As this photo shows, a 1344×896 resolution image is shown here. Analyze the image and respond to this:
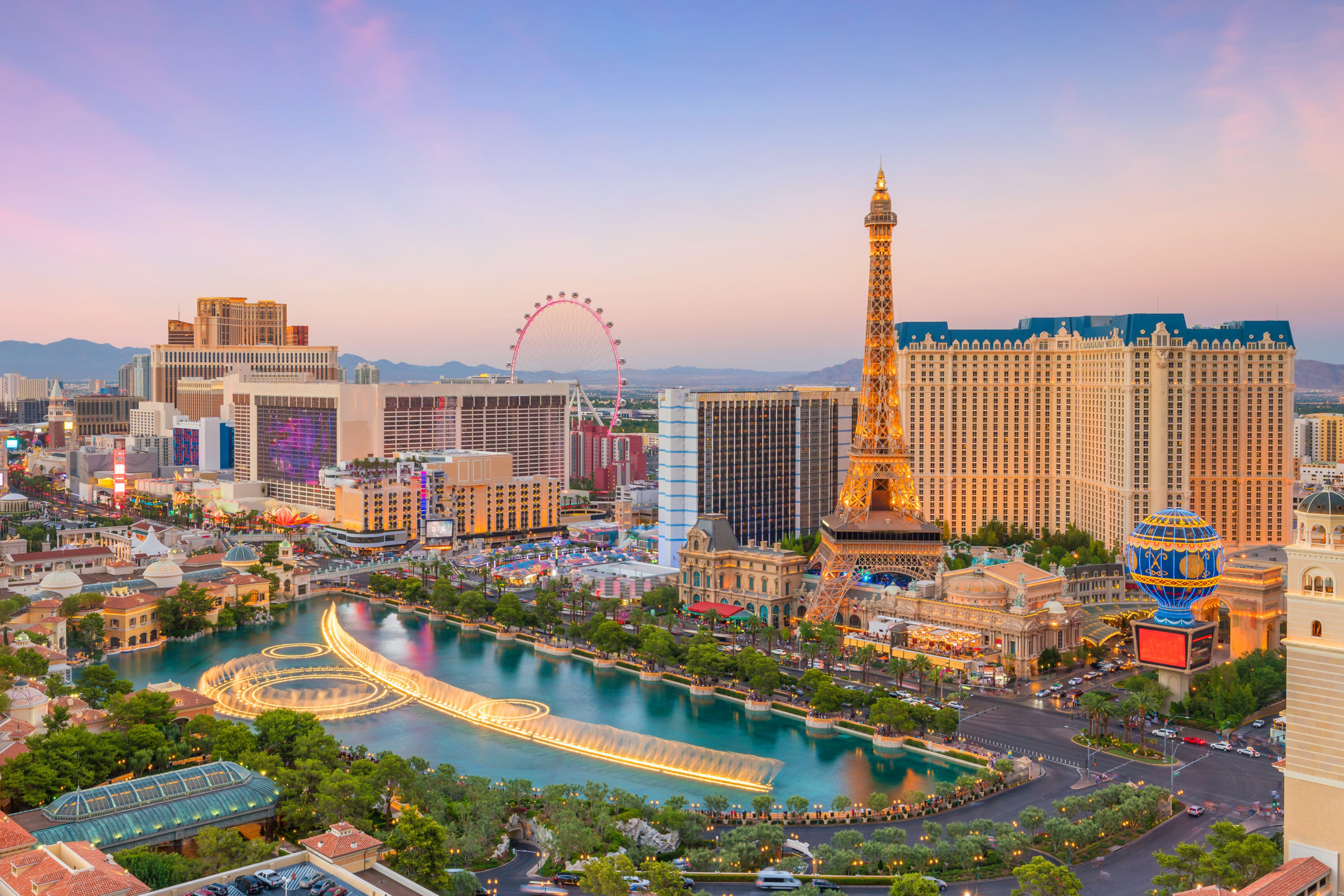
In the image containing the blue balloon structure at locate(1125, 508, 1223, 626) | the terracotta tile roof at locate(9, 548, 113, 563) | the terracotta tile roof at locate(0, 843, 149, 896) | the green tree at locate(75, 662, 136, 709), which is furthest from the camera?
the terracotta tile roof at locate(9, 548, 113, 563)

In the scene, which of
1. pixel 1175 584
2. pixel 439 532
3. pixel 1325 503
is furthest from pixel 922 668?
pixel 439 532

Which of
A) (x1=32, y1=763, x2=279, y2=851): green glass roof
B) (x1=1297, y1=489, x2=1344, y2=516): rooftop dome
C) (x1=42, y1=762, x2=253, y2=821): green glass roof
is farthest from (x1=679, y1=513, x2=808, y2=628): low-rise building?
(x1=1297, y1=489, x2=1344, y2=516): rooftop dome

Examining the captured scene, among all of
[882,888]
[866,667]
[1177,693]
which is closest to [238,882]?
[882,888]

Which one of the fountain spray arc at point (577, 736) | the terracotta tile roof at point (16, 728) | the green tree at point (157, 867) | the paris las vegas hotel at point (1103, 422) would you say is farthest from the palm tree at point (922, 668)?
the terracotta tile roof at point (16, 728)

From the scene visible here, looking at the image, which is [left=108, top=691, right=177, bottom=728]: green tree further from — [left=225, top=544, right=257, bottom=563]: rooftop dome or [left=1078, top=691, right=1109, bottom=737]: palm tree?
[left=225, top=544, right=257, bottom=563]: rooftop dome

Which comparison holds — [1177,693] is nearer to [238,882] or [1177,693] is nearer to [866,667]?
[866,667]

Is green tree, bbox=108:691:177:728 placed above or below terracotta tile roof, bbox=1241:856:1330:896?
below
